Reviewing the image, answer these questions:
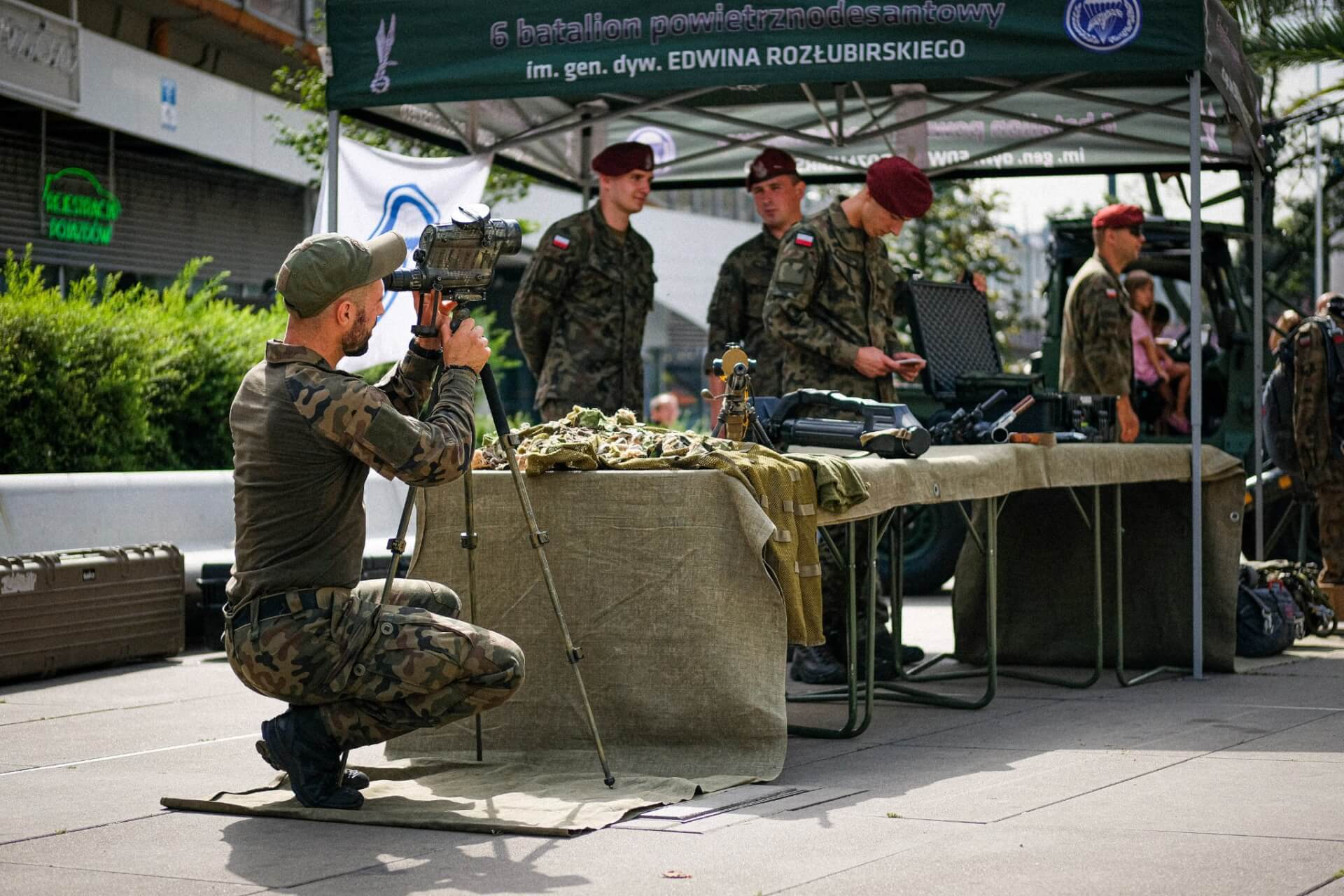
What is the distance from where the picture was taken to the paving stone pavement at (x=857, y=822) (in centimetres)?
404

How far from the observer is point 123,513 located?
945 cm

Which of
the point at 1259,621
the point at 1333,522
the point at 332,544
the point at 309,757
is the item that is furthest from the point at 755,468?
the point at 1333,522

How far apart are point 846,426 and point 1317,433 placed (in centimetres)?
A: 459

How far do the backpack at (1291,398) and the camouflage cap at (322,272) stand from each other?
6.64 m

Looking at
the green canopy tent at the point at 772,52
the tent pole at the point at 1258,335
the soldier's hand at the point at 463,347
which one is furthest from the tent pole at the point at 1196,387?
the soldier's hand at the point at 463,347

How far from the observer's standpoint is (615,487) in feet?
17.6

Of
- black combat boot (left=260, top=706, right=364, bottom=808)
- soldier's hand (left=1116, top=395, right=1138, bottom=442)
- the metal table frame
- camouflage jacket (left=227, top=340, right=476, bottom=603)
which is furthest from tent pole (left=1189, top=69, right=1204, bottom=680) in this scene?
black combat boot (left=260, top=706, right=364, bottom=808)

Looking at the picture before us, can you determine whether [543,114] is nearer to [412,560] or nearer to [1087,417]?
[1087,417]

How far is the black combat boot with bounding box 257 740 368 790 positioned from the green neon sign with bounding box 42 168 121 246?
14737 mm

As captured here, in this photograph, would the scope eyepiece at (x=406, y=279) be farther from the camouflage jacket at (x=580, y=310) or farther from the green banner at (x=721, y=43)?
the camouflage jacket at (x=580, y=310)

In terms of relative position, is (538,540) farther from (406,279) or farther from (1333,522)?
(1333,522)

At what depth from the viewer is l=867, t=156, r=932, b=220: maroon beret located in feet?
24.1

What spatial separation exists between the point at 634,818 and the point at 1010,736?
1.97 meters

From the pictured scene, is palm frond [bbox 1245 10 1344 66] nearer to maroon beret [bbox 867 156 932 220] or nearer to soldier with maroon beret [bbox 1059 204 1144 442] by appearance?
soldier with maroon beret [bbox 1059 204 1144 442]
